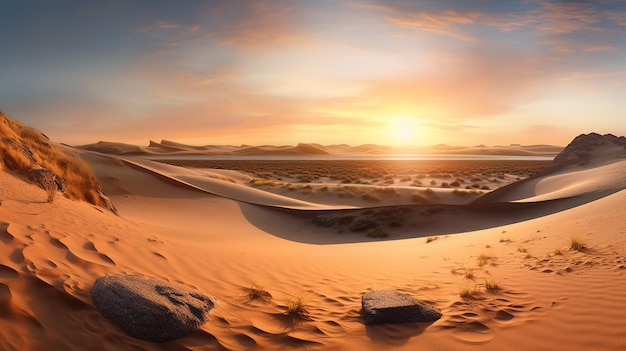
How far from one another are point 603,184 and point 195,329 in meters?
20.3

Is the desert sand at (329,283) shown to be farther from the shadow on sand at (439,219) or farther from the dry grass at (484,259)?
the shadow on sand at (439,219)

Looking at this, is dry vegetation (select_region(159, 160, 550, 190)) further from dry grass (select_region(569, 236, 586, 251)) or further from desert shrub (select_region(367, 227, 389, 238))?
dry grass (select_region(569, 236, 586, 251))

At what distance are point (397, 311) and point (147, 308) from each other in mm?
2746

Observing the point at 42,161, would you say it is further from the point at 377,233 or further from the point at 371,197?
the point at 371,197

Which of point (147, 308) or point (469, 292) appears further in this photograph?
point (469, 292)

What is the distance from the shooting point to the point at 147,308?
12.8ft

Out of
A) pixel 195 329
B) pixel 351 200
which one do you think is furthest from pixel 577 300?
pixel 351 200

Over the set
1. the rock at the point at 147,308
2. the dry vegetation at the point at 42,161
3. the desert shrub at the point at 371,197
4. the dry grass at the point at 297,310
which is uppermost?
the dry vegetation at the point at 42,161

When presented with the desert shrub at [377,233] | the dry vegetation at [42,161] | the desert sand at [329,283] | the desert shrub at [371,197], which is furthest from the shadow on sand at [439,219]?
the desert shrub at [371,197]

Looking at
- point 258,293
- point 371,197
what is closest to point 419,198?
point 371,197

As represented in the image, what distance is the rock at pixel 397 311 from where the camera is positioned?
4695 millimetres

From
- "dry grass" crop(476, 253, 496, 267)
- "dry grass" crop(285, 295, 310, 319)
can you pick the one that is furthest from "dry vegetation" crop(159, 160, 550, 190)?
"dry grass" crop(285, 295, 310, 319)

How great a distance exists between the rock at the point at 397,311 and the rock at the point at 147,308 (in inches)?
74.2

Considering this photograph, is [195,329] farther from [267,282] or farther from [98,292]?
[267,282]
